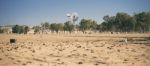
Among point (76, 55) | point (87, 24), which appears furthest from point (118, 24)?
point (76, 55)

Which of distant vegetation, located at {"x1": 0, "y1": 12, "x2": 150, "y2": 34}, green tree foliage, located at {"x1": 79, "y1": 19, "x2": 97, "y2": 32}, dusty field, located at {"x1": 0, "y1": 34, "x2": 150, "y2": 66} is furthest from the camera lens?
green tree foliage, located at {"x1": 79, "y1": 19, "x2": 97, "y2": 32}

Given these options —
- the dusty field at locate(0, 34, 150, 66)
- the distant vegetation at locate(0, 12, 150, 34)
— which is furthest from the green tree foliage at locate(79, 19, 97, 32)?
the dusty field at locate(0, 34, 150, 66)

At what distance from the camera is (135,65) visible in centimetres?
1418

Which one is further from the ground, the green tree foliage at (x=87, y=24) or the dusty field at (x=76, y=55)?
the green tree foliage at (x=87, y=24)

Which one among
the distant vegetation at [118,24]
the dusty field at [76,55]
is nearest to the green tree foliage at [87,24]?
the distant vegetation at [118,24]

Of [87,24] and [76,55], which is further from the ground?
[87,24]

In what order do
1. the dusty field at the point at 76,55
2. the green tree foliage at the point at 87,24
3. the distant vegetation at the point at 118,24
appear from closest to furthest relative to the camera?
1. the dusty field at the point at 76,55
2. the distant vegetation at the point at 118,24
3. the green tree foliage at the point at 87,24

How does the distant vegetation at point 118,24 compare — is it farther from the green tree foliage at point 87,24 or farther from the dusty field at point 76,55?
the dusty field at point 76,55

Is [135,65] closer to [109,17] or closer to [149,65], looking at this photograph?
[149,65]

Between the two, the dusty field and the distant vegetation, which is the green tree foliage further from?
the dusty field

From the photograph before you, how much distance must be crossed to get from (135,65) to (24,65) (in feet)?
23.3

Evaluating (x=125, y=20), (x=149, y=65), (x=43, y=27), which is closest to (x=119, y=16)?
(x=125, y=20)

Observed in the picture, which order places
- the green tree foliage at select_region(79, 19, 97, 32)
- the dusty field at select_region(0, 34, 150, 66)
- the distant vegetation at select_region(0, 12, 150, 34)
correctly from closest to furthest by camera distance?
the dusty field at select_region(0, 34, 150, 66), the distant vegetation at select_region(0, 12, 150, 34), the green tree foliage at select_region(79, 19, 97, 32)

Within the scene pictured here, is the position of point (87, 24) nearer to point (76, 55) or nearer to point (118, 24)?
point (118, 24)
